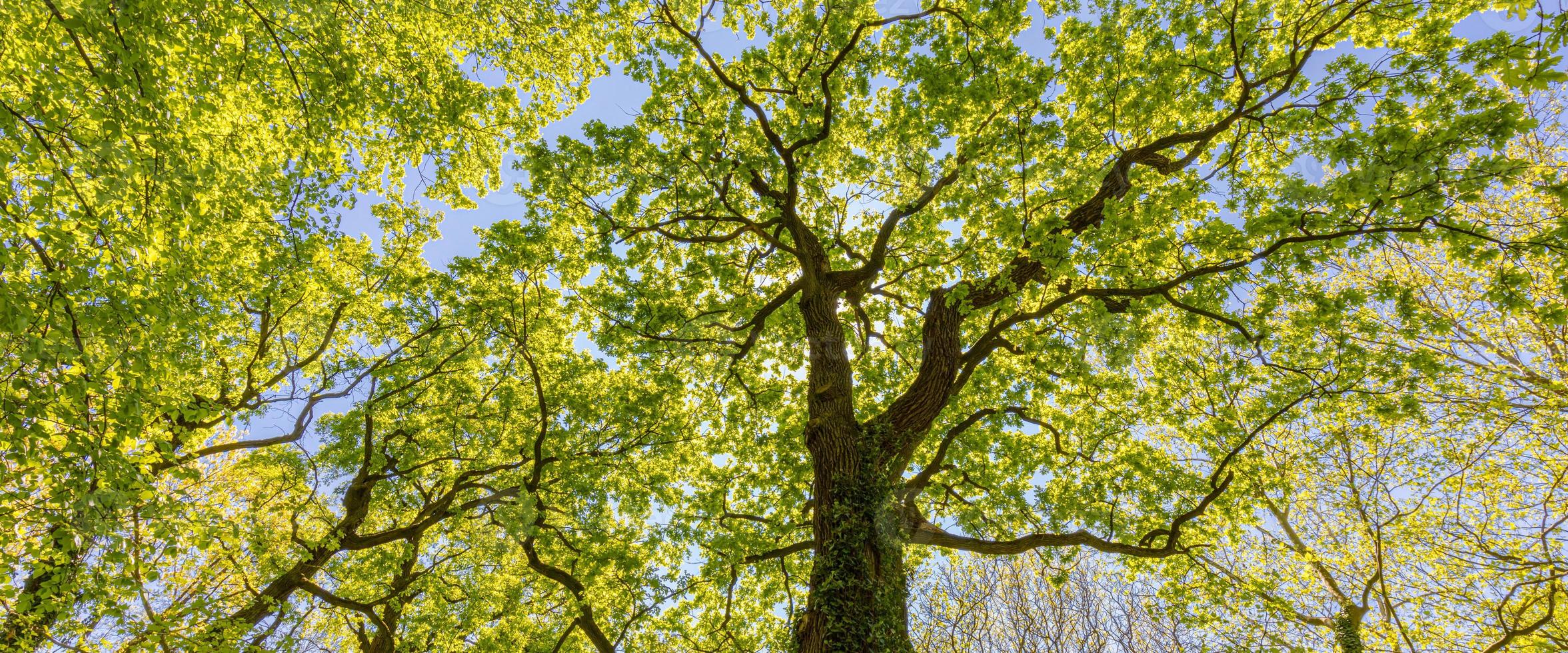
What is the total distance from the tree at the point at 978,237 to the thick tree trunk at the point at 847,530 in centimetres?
3

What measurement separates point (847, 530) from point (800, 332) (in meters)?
4.24

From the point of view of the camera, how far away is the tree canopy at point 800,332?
497 centimetres

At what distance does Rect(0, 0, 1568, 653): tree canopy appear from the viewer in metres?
4.97

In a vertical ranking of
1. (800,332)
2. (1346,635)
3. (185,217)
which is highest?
(800,332)

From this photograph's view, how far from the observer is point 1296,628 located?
10.5 m

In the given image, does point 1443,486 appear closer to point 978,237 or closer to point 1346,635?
point 1346,635

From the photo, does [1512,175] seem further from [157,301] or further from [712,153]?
[157,301]

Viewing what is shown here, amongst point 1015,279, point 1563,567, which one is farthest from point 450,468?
point 1563,567

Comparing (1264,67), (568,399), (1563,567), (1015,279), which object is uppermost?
(1264,67)

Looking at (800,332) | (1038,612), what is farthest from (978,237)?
(1038,612)

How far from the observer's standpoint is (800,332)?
9.80m

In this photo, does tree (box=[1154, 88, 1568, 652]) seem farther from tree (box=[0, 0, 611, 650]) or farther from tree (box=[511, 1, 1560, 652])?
tree (box=[0, 0, 611, 650])

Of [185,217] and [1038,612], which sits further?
[1038,612]

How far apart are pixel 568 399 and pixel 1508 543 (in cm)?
1495
